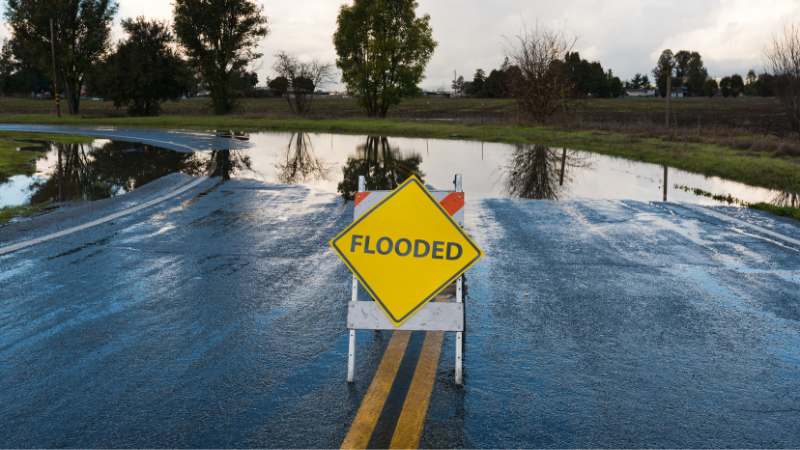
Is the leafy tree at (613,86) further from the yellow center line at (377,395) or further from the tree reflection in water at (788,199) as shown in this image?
the yellow center line at (377,395)

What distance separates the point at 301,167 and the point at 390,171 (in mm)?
3067

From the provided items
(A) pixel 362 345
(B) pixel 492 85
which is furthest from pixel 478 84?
(A) pixel 362 345

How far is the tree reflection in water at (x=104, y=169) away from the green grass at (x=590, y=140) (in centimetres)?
1523

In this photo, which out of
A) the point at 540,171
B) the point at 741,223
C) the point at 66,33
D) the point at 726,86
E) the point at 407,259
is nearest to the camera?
the point at 407,259

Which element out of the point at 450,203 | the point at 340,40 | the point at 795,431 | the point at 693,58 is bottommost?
the point at 795,431

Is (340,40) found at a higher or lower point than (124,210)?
higher

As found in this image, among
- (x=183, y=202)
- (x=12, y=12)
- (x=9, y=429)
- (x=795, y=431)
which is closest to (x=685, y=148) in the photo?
(x=183, y=202)

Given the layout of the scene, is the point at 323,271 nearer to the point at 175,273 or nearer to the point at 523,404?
the point at 175,273

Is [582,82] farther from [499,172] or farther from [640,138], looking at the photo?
[499,172]

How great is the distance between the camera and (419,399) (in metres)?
4.64

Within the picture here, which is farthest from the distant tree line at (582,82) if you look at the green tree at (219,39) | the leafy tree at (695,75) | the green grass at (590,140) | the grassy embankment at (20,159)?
the grassy embankment at (20,159)

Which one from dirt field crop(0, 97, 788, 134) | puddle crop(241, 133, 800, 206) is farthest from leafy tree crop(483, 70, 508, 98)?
puddle crop(241, 133, 800, 206)

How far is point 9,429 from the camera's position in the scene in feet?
13.6

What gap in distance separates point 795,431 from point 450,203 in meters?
3.01
